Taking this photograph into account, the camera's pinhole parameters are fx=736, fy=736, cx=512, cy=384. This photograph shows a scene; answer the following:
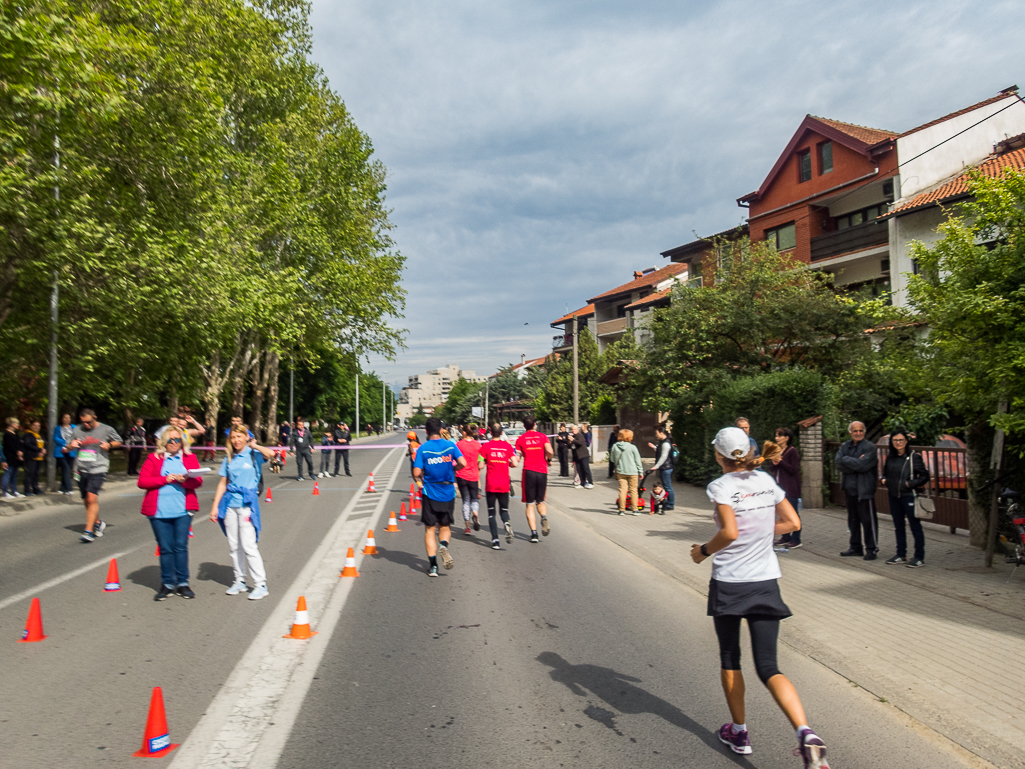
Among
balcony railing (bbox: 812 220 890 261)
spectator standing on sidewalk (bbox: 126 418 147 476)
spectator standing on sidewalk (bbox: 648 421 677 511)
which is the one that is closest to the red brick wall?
balcony railing (bbox: 812 220 890 261)

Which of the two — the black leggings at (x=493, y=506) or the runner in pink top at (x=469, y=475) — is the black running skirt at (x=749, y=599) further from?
the runner in pink top at (x=469, y=475)

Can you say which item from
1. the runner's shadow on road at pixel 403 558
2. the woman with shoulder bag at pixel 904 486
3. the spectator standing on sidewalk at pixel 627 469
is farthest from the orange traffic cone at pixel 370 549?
the woman with shoulder bag at pixel 904 486

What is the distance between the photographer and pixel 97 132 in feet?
57.3

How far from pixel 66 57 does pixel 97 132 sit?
3424 mm

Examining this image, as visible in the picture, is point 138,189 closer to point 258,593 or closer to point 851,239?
point 258,593

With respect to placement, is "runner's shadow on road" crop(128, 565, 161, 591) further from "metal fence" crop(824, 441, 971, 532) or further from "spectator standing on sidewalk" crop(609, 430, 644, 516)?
"metal fence" crop(824, 441, 971, 532)

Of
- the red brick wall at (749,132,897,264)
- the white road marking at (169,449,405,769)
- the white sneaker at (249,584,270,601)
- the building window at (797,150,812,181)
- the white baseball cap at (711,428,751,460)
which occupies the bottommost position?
the white road marking at (169,449,405,769)

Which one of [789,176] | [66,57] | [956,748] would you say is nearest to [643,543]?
[956,748]

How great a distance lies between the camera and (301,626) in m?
5.97

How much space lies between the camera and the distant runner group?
8844 mm

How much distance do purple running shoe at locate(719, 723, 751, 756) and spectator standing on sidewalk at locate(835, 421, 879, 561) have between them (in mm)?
6143

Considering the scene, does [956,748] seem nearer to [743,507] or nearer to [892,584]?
[743,507]

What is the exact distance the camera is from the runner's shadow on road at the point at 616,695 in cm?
425

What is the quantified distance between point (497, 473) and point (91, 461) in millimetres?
6258
